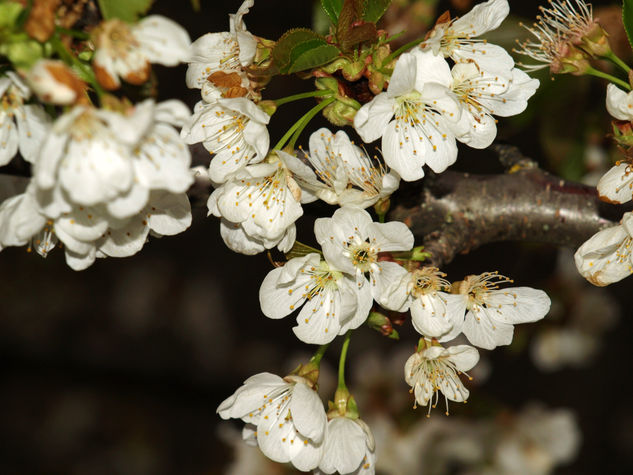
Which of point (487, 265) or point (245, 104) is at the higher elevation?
point (245, 104)

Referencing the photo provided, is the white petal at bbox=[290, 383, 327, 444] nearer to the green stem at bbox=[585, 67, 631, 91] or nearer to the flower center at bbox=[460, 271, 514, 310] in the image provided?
the flower center at bbox=[460, 271, 514, 310]

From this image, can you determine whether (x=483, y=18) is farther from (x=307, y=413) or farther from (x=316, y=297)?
(x=307, y=413)

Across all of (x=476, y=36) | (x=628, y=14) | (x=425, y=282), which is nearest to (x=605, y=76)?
(x=628, y=14)

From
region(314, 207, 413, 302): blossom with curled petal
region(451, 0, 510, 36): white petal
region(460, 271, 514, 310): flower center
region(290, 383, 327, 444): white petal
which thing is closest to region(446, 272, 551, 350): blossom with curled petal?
region(460, 271, 514, 310): flower center

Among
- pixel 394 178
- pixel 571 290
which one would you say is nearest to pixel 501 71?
pixel 394 178

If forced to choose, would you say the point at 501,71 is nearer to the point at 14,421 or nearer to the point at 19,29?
the point at 19,29

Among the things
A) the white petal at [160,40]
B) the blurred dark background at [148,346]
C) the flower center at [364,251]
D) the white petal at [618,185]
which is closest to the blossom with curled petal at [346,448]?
the flower center at [364,251]
